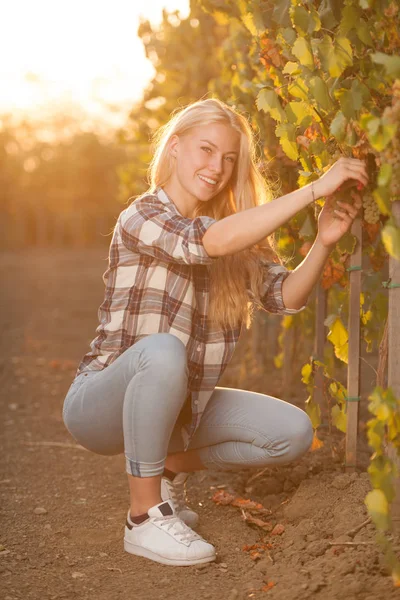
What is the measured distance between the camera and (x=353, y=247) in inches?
116

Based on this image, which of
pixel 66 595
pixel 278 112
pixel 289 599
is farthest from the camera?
pixel 278 112

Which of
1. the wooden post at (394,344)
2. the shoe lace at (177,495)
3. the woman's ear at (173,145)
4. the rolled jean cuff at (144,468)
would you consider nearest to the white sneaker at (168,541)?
the rolled jean cuff at (144,468)

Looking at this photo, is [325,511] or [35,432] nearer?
[325,511]

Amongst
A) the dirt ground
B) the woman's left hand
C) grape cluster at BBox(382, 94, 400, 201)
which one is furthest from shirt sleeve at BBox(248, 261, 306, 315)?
grape cluster at BBox(382, 94, 400, 201)

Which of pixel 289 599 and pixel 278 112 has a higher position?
pixel 278 112

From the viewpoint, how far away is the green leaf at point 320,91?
8.17ft

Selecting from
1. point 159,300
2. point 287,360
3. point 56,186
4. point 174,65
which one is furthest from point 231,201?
point 56,186

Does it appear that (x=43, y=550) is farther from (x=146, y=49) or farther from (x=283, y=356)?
(x=146, y=49)

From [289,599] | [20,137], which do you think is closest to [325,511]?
[289,599]

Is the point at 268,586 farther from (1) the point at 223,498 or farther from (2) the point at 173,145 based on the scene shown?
(2) the point at 173,145

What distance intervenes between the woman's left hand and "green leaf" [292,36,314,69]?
409 millimetres

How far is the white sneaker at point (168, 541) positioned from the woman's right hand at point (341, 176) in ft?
3.89

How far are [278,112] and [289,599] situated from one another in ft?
5.11

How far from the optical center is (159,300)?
2924 mm
